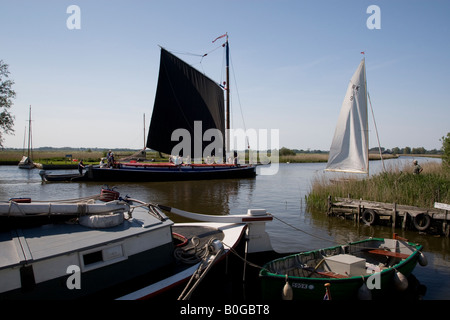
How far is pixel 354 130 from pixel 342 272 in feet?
55.5

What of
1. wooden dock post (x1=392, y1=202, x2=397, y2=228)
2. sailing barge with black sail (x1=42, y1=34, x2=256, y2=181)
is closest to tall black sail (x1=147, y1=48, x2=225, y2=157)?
sailing barge with black sail (x1=42, y1=34, x2=256, y2=181)

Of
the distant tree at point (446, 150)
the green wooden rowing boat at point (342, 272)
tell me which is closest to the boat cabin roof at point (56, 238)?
the green wooden rowing boat at point (342, 272)

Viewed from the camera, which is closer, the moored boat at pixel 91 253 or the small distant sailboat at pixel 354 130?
the moored boat at pixel 91 253

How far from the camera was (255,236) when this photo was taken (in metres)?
10.1

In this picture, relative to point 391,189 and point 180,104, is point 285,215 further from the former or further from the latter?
point 180,104

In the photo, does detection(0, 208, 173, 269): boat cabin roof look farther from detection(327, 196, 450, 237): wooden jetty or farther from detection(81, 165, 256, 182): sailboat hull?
detection(81, 165, 256, 182): sailboat hull

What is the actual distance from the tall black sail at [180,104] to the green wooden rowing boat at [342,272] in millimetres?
28409

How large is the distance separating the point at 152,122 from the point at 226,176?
11.5 metres

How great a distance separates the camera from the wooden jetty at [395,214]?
14.2 meters

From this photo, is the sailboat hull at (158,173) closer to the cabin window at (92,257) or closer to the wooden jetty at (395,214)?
the wooden jetty at (395,214)

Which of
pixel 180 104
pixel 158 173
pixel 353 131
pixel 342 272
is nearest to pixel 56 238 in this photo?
pixel 342 272

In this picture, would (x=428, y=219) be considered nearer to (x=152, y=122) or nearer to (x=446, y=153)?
(x=446, y=153)

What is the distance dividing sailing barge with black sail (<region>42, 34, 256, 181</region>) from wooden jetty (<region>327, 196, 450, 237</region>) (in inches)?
873
